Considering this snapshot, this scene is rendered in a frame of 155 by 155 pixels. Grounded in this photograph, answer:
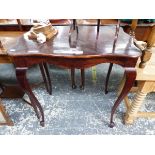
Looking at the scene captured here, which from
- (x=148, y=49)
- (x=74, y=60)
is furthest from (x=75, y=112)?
(x=148, y=49)

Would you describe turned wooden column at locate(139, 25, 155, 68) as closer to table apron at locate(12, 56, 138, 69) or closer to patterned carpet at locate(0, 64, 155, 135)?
table apron at locate(12, 56, 138, 69)

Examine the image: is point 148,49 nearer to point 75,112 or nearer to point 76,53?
point 76,53

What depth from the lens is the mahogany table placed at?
919 millimetres

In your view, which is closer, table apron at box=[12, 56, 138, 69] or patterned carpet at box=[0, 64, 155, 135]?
table apron at box=[12, 56, 138, 69]

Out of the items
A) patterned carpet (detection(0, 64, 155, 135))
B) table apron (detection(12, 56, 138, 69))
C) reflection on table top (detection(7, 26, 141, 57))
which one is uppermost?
reflection on table top (detection(7, 26, 141, 57))

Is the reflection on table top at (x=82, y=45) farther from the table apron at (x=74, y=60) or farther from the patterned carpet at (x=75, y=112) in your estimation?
the patterned carpet at (x=75, y=112)

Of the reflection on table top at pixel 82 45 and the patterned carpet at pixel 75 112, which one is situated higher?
the reflection on table top at pixel 82 45

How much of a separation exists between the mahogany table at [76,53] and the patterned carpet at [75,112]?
464mm

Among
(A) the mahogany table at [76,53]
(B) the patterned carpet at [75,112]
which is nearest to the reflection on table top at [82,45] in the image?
(A) the mahogany table at [76,53]

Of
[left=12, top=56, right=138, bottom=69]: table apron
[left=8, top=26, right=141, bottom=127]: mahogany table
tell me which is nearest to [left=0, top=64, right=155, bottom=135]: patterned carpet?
[left=8, top=26, right=141, bottom=127]: mahogany table

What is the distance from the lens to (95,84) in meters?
1.74

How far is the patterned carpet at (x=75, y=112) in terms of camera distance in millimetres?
1369

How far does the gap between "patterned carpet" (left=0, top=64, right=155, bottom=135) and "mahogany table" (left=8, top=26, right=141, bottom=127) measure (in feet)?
1.52
